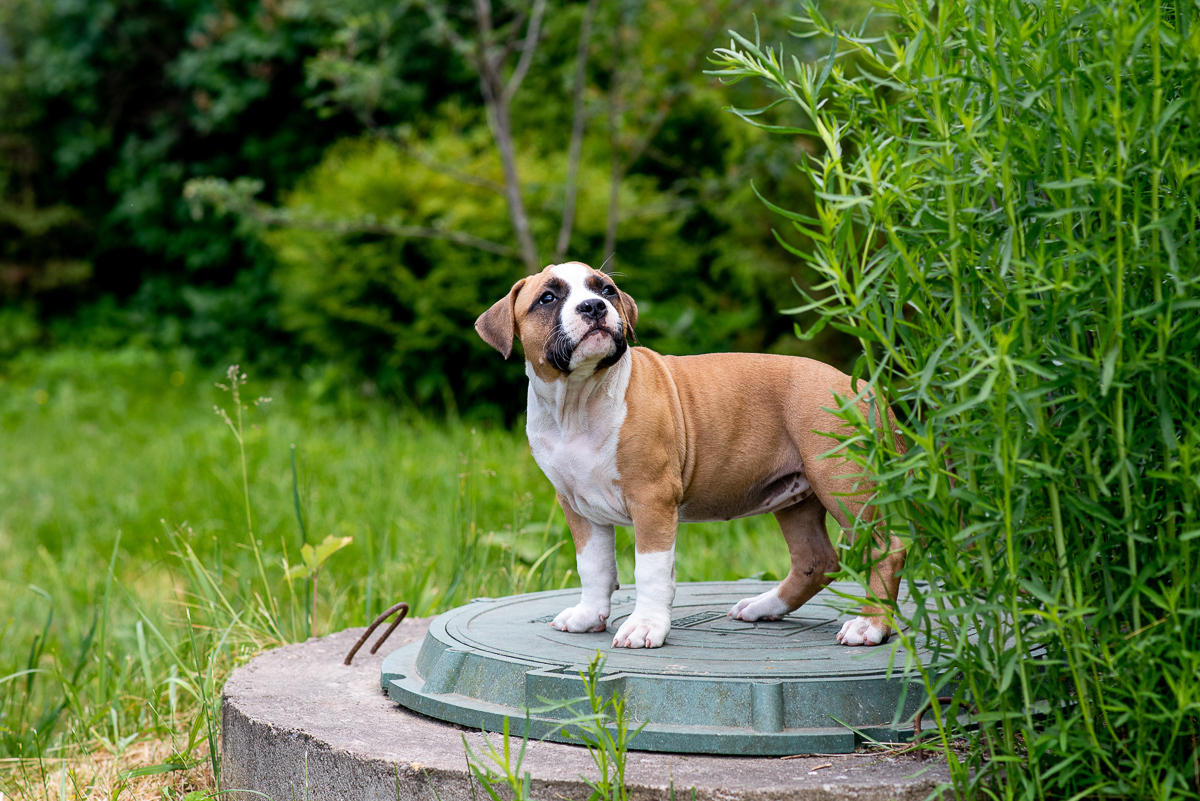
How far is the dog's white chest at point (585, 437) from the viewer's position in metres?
2.46

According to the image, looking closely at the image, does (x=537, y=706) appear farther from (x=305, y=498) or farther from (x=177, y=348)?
(x=177, y=348)

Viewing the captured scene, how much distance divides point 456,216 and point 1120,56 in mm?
5990

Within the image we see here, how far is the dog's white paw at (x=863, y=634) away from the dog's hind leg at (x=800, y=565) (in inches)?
9.6

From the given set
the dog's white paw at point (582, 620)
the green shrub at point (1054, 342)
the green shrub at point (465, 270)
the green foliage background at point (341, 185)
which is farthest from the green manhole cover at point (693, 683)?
the green shrub at point (465, 270)

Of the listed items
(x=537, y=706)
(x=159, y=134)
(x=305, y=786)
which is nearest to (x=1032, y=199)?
(x=537, y=706)

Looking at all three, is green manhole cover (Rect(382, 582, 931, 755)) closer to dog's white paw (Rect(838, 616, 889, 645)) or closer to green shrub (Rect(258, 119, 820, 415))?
dog's white paw (Rect(838, 616, 889, 645))

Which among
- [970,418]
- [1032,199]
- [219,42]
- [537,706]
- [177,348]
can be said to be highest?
[219,42]

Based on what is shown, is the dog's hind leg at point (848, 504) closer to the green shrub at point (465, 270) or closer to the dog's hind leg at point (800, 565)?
the dog's hind leg at point (800, 565)

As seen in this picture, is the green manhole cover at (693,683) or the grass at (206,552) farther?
the grass at (206,552)

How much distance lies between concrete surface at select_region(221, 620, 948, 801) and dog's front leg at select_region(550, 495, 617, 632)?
42 cm

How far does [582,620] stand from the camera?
102 inches

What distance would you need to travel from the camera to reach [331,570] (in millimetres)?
4574

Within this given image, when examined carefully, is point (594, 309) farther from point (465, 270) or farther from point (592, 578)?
point (465, 270)

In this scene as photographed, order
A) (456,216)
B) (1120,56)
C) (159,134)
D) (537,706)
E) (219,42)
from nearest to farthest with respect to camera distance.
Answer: (1120,56) < (537,706) < (456,216) < (219,42) < (159,134)
